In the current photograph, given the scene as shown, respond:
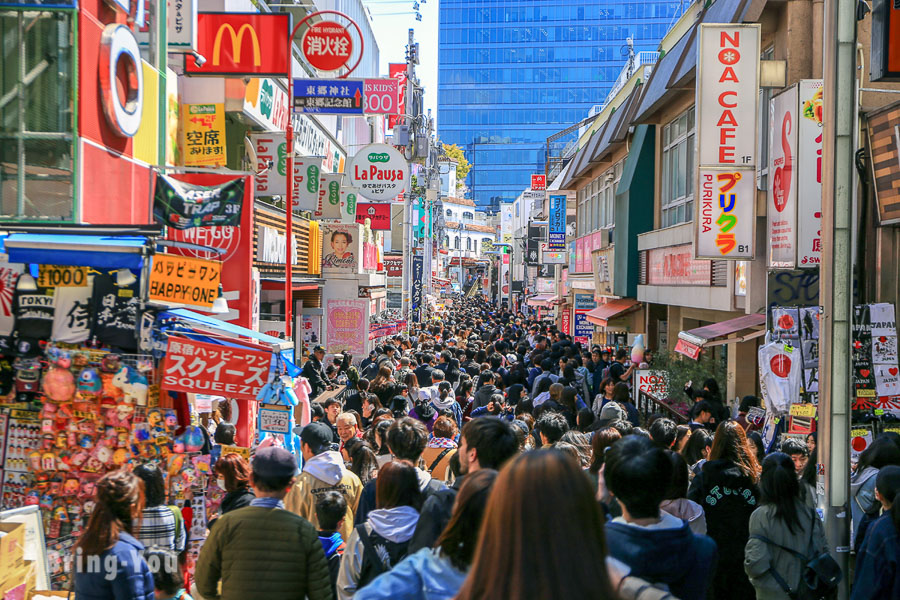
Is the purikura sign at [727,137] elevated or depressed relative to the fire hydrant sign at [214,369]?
elevated

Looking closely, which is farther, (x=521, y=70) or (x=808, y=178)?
(x=521, y=70)

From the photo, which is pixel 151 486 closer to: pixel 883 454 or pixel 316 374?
pixel 883 454

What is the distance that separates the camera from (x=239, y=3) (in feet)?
50.3

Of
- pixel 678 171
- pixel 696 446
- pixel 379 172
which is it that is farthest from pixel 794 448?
pixel 379 172

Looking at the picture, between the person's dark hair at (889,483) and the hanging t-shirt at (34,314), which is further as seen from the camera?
the hanging t-shirt at (34,314)

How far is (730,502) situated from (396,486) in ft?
8.65

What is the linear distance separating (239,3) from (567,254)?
2537 cm

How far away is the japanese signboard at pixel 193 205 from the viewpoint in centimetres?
803

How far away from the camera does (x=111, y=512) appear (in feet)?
14.9

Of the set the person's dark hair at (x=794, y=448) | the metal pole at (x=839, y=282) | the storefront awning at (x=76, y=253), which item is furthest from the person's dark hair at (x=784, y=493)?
the storefront awning at (x=76, y=253)

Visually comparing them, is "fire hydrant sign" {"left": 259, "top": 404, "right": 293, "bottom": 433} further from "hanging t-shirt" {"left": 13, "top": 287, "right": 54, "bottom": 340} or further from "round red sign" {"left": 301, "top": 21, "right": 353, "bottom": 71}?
"round red sign" {"left": 301, "top": 21, "right": 353, "bottom": 71}

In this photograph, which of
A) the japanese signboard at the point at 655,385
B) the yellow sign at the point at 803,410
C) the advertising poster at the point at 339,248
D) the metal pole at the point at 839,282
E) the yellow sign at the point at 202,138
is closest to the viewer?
the metal pole at the point at 839,282

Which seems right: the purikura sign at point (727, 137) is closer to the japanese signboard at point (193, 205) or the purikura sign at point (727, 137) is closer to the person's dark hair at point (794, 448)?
the person's dark hair at point (794, 448)

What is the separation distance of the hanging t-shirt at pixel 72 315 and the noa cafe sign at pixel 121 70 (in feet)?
11.6
